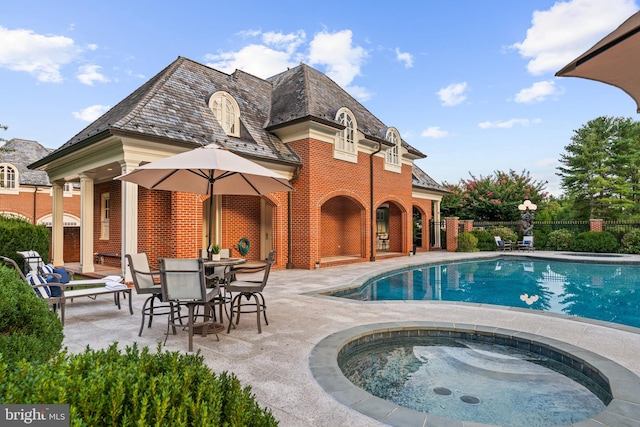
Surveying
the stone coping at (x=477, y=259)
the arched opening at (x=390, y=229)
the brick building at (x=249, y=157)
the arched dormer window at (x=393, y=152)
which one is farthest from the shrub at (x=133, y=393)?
the arched opening at (x=390, y=229)

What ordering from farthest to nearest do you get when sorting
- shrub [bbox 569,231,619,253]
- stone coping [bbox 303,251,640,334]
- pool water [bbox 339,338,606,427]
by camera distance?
shrub [bbox 569,231,619,253]
stone coping [bbox 303,251,640,334]
pool water [bbox 339,338,606,427]

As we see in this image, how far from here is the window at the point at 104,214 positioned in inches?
539

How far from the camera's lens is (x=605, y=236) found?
64.4 ft

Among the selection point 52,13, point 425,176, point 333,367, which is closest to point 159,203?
point 52,13

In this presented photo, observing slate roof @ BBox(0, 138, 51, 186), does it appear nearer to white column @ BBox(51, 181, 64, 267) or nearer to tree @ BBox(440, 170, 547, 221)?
white column @ BBox(51, 181, 64, 267)

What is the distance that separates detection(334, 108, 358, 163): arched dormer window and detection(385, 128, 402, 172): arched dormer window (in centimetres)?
263

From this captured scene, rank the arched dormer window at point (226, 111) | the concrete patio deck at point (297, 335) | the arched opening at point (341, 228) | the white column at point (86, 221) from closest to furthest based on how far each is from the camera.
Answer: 1. the concrete patio deck at point (297, 335)
2. the white column at point (86, 221)
3. the arched dormer window at point (226, 111)
4. the arched opening at point (341, 228)

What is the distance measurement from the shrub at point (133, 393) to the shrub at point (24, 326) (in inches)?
33.7

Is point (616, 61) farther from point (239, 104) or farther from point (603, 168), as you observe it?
point (603, 168)

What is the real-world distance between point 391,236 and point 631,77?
1666cm

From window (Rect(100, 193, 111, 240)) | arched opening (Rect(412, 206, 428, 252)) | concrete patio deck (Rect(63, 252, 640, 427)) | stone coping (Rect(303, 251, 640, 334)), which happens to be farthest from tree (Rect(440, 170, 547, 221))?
window (Rect(100, 193, 111, 240))

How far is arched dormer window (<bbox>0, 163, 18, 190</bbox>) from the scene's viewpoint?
21703 millimetres

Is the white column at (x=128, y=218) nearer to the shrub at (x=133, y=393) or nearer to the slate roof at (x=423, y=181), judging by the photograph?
the shrub at (x=133, y=393)

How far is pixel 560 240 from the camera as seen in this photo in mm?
21000
